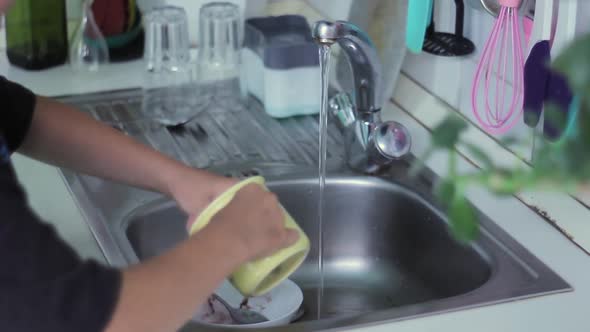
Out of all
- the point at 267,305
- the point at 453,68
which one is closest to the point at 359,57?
the point at 453,68

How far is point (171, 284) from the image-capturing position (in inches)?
32.0

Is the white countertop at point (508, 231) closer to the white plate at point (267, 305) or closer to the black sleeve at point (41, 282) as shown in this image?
the white plate at point (267, 305)

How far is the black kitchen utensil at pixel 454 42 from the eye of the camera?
4.54ft

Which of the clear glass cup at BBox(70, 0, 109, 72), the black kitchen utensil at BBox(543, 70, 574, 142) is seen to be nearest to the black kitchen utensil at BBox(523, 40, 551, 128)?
the black kitchen utensil at BBox(543, 70, 574, 142)

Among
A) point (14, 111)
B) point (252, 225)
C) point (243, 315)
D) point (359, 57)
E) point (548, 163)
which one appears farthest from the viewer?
point (359, 57)

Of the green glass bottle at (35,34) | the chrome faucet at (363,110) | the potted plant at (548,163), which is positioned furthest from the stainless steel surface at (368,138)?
the potted plant at (548,163)

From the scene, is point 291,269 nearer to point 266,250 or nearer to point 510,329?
point 266,250

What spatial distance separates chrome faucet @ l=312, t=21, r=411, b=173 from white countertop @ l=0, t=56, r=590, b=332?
0.32 feet

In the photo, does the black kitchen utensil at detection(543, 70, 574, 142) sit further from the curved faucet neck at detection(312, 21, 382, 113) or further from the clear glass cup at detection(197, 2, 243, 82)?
the clear glass cup at detection(197, 2, 243, 82)

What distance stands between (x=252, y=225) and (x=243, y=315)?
1.07 ft

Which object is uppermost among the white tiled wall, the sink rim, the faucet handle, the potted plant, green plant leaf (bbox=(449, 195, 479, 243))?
the potted plant

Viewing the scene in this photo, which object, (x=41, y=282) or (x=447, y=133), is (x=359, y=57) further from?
(x=447, y=133)

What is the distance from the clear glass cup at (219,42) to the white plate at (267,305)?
560 mm

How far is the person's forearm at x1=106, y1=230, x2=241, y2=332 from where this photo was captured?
79 cm
